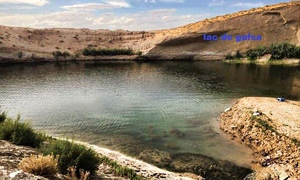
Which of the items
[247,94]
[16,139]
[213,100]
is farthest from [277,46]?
[16,139]

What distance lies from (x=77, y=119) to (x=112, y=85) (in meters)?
15.7

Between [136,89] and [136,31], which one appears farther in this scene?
[136,31]

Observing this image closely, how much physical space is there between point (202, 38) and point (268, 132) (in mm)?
58908

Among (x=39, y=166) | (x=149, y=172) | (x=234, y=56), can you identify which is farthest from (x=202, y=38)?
(x=39, y=166)

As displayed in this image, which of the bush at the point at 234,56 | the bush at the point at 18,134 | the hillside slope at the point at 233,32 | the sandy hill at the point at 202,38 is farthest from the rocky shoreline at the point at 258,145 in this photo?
the sandy hill at the point at 202,38

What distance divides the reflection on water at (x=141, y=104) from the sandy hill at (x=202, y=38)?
25.9 metres

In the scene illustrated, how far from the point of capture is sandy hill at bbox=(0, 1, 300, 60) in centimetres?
6988

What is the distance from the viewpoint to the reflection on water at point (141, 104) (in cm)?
1938

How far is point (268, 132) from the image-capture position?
18.0m

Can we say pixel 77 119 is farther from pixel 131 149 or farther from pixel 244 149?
pixel 244 149

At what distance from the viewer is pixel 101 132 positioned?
68.2 feet

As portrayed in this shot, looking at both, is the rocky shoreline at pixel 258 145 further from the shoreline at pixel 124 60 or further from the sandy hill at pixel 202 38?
the sandy hill at pixel 202 38

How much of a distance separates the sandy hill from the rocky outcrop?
2022 inches

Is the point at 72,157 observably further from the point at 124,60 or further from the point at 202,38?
the point at 202,38
